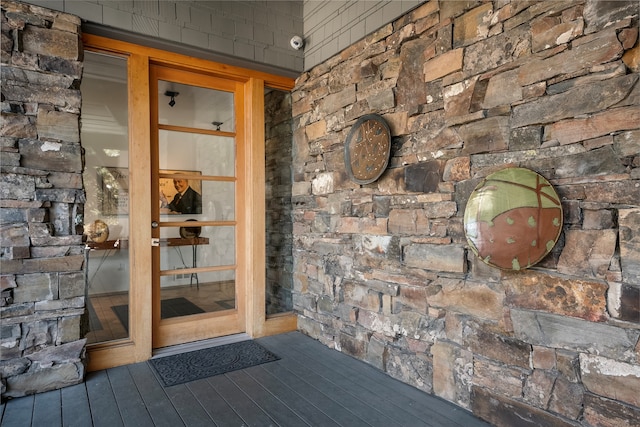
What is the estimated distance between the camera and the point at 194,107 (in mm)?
3377

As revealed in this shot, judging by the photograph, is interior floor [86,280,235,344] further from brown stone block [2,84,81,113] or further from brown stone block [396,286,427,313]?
brown stone block [396,286,427,313]

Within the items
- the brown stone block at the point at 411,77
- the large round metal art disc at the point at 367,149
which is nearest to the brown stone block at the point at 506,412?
the large round metal art disc at the point at 367,149

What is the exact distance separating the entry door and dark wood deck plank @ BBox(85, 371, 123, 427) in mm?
520

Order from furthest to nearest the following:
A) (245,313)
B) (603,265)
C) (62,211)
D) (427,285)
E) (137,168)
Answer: (245,313) → (137,168) → (62,211) → (427,285) → (603,265)

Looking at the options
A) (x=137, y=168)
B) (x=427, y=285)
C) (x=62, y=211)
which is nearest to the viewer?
(x=427, y=285)

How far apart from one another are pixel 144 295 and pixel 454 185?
2.44m

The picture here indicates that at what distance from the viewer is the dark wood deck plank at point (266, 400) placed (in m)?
2.15

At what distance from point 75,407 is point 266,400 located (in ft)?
3.69

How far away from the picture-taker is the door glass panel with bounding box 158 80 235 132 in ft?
10.6

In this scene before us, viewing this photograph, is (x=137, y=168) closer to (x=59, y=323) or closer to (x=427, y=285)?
(x=59, y=323)

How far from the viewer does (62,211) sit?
103 inches

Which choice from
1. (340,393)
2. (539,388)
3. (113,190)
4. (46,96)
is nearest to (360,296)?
(340,393)

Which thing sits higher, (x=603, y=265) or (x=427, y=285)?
(x=603, y=265)

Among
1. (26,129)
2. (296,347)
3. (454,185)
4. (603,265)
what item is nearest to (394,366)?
(296,347)
